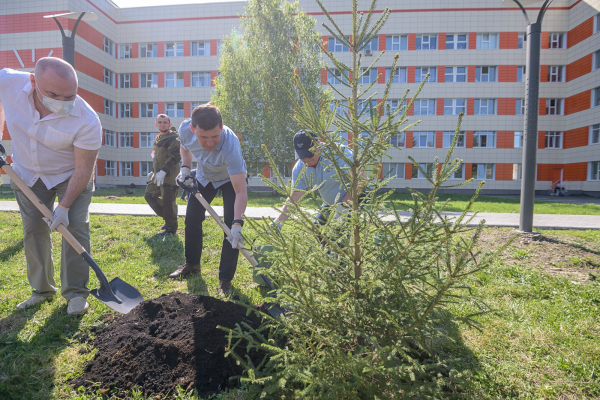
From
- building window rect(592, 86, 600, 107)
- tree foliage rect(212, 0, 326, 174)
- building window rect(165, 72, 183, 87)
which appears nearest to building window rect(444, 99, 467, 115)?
building window rect(592, 86, 600, 107)

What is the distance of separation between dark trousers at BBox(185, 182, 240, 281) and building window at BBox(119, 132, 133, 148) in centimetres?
3085

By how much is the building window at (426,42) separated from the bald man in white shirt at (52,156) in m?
29.9

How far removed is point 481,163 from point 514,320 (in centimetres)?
2846

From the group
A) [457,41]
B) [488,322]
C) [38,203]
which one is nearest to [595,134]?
[457,41]

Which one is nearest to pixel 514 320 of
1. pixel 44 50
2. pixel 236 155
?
pixel 236 155

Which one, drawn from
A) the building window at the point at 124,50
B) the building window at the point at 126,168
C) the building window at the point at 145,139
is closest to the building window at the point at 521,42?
the building window at the point at 145,139

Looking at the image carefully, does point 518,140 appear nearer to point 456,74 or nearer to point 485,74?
point 485,74

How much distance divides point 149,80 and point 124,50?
335cm

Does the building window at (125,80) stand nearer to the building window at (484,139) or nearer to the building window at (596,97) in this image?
the building window at (484,139)

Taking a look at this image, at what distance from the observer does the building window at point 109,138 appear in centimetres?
3025

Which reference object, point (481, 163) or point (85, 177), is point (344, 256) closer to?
point (85, 177)

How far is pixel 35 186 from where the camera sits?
3270 mm

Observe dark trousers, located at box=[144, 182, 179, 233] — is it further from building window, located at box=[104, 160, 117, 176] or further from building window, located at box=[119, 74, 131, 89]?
→ building window, located at box=[119, 74, 131, 89]

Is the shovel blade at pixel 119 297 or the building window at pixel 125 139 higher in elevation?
the building window at pixel 125 139
